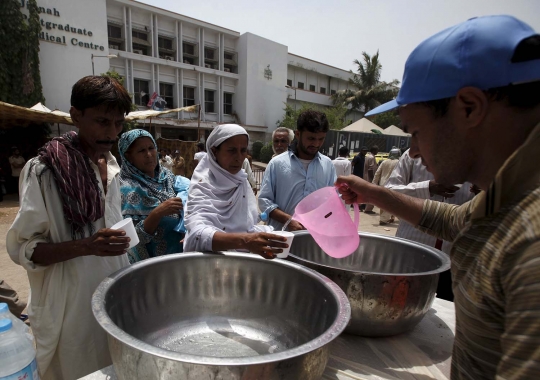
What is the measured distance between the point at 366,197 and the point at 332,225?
26 centimetres

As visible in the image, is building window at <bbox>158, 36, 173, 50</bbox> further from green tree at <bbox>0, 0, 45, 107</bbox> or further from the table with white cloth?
the table with white cloth

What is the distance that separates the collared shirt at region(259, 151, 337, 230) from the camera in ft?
8.26

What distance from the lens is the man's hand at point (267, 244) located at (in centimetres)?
128

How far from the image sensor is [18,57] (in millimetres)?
12336

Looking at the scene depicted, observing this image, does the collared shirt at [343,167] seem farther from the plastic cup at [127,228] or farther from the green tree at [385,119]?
the green tree at [385,119]

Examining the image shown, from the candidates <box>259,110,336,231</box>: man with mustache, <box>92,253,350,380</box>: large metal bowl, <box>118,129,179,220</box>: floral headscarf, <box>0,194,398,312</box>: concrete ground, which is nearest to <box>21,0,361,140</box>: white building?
<box>0,194,398,312</box>: concrete ground

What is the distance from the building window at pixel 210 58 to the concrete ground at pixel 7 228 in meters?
15.8

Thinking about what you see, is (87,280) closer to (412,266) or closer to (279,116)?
(412,266)

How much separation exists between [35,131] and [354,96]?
80.0 feet

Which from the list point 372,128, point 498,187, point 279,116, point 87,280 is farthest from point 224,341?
point 279,116

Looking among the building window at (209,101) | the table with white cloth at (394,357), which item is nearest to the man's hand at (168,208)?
the table with white cloth at (394,357)

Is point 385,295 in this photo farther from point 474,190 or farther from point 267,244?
point 474,190

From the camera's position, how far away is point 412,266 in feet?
5.42

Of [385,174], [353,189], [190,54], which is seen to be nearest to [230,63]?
[190,54]
